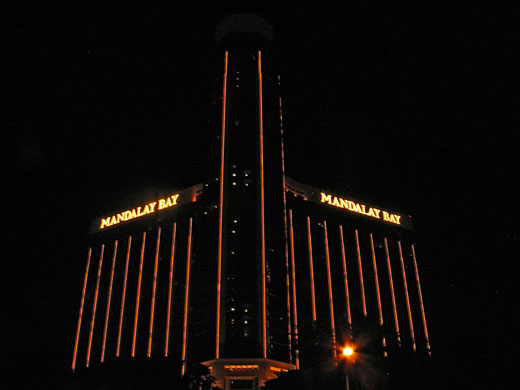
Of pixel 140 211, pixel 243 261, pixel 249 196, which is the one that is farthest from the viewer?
pixel 140 211

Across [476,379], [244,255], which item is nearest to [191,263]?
[244,255]

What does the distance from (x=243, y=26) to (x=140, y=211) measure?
26.0 meters

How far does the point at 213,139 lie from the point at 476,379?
38.6 m

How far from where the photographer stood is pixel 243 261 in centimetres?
4872

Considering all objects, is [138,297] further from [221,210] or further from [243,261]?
[243,261]

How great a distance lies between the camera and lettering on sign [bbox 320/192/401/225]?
66.7 meters

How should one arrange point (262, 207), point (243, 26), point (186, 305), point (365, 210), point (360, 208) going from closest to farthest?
1. point (262, 207)
2. point (186, 305)
3. point (243, 26)
4. point (360, 208)
5. point (365, 210)

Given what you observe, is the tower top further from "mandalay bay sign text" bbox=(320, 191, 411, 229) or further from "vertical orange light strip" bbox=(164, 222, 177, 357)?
"vertical orange light strip" bbox=(164, 222, 177, 357)

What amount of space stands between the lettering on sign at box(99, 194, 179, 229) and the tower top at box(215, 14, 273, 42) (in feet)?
67.1

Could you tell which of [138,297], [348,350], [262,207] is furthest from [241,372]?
[348,350]

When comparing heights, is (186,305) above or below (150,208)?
below

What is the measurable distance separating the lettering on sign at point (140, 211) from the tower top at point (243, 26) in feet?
67.1

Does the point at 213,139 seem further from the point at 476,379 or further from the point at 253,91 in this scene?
the point at 476,379

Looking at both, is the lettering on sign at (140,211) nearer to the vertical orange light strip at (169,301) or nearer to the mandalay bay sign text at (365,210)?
the vertical orange light strip at (169,301)
